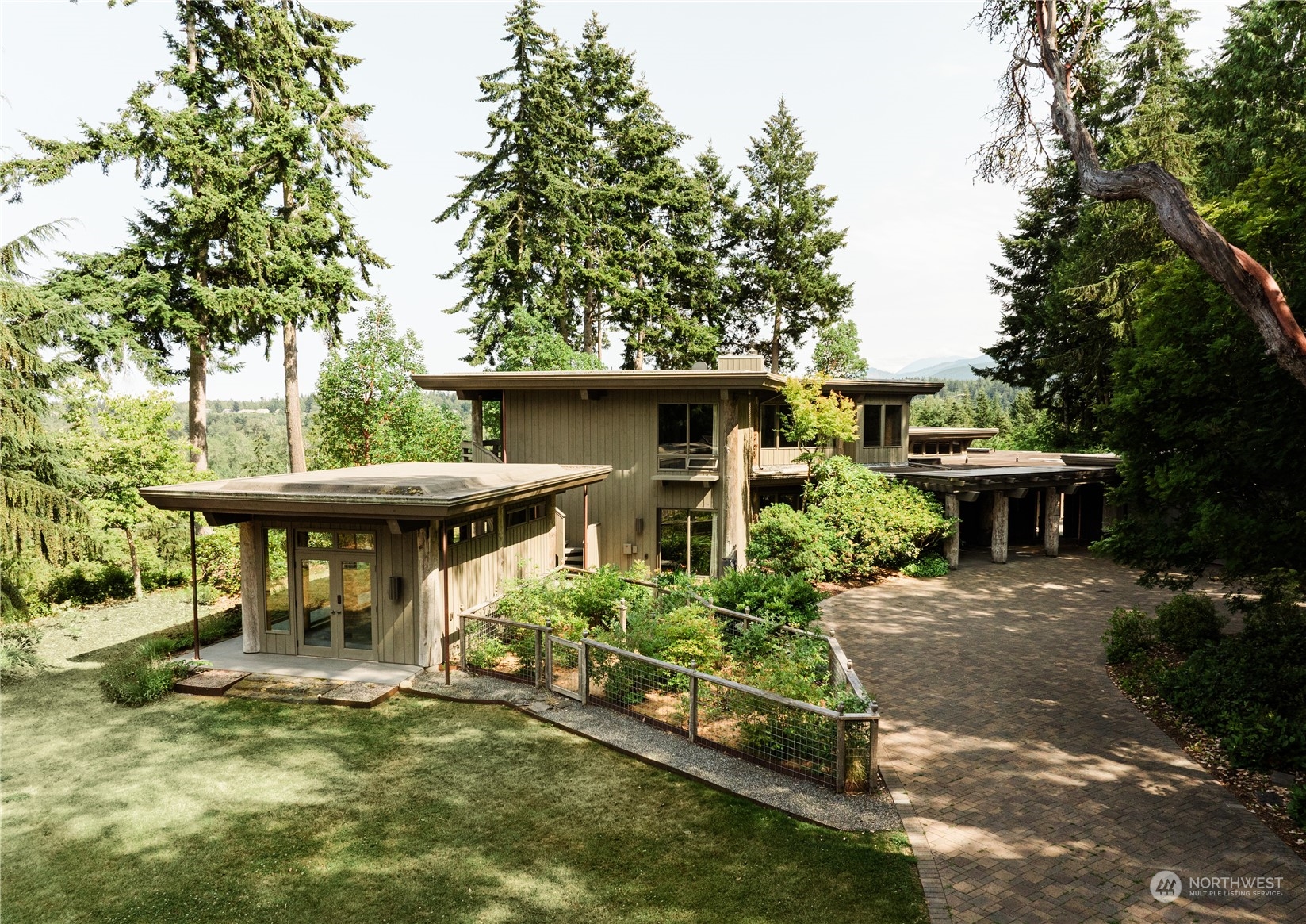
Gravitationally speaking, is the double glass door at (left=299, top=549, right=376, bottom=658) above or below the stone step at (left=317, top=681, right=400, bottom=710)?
above

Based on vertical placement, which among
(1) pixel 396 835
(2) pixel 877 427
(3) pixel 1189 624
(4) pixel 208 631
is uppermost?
(2) pixel 877 427

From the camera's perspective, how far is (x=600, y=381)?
19.4 meters

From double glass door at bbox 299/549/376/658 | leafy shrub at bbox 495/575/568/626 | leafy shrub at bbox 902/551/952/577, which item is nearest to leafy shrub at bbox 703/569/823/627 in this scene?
leafy shrub at bbox 495/575/568/626

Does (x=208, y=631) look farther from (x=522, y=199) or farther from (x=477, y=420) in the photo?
(x=522, y=199)

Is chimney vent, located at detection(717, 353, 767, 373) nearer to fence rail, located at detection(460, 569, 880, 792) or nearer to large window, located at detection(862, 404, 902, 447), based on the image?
large window, located at detection(862, 404, 902, 447)

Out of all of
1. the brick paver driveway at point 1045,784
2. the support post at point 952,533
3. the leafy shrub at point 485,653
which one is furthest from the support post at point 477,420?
the support post at point 952,533

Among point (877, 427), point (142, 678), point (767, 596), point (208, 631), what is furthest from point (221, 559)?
point (877, 427)

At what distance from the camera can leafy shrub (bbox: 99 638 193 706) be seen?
11.2 metres

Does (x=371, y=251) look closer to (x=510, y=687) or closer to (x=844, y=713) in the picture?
(x=510, y=687)

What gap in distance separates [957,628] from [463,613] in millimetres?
9997

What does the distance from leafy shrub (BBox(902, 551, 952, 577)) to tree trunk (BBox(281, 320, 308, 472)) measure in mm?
21811

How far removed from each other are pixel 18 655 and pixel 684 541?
1454 cm

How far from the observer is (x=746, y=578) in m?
13.4

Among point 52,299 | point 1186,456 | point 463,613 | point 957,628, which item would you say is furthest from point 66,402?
point 1186,456
